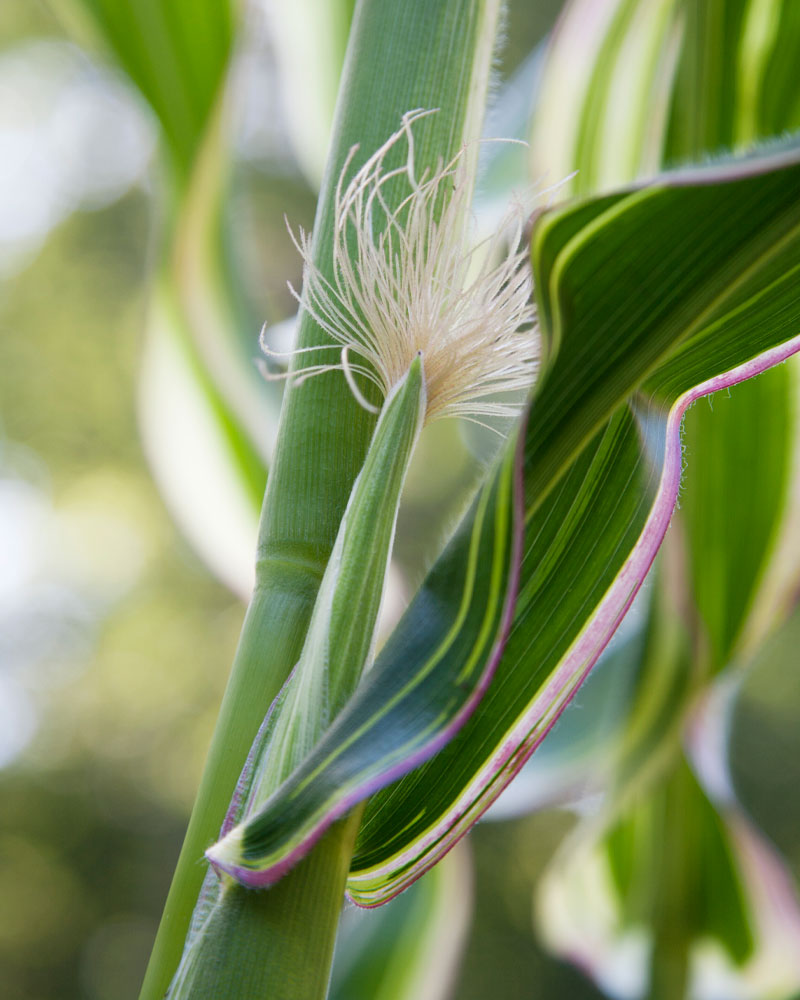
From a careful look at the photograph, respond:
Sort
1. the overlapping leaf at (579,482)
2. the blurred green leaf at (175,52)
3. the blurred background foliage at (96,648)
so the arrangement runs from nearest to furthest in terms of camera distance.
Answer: the overlapping leaf at (579,482) < the blurred green leaf at (175,52) < the blurred background foliage at (96,648)

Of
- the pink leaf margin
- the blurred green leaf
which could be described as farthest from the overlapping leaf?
the blurred green leaf

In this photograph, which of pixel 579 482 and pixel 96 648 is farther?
pixel 96 648

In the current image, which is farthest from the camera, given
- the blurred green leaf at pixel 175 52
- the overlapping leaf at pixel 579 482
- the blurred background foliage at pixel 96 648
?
the blurred background foliage at pixel 96 648

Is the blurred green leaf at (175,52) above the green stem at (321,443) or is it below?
above

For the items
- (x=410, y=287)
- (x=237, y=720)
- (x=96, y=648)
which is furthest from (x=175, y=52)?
(x=96, y=648)

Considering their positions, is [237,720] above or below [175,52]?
below

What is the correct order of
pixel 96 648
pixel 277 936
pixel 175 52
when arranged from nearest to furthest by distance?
pixel 277 936 < pixel 175 52 < pixel 96 648

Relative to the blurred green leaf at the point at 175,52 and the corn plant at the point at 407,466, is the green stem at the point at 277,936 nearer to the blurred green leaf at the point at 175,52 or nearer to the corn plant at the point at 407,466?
the corn plant at the point at 407,466

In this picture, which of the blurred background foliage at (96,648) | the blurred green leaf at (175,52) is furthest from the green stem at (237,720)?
the blurred background foliage at (96,648)

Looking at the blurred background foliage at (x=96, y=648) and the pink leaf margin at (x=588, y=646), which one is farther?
the blurred background foliage at (x=96, y=648)

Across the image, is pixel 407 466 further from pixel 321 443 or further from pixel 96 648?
pixel 96 648

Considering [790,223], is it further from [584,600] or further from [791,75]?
[791,75]

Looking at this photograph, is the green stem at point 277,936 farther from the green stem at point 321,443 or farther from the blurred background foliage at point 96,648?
the blurred background foliage at point 96,648
